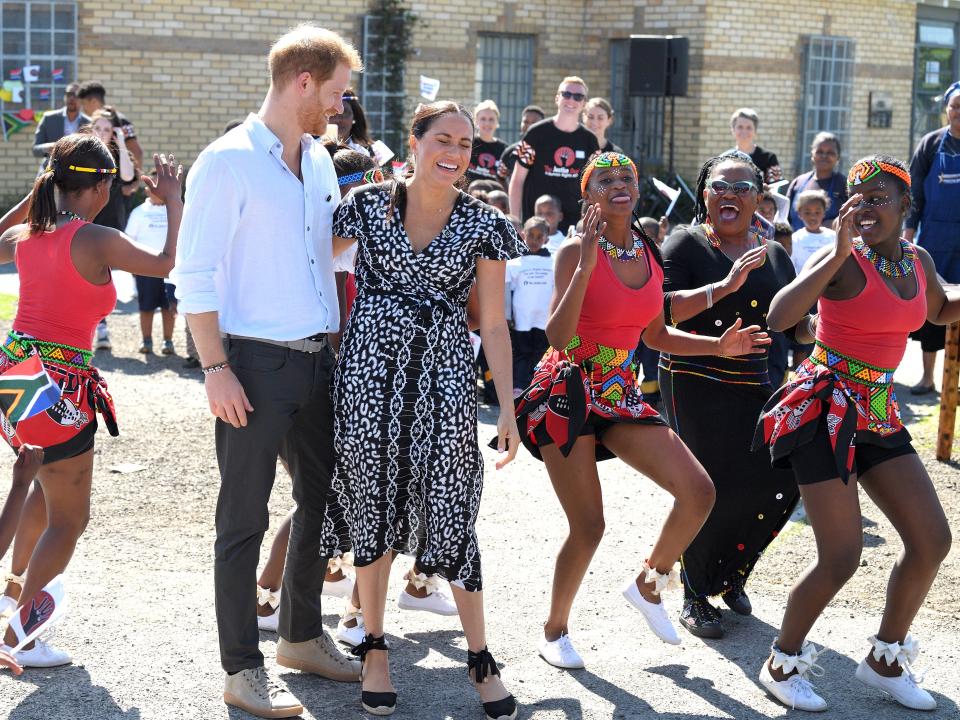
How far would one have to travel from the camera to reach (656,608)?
4824mm

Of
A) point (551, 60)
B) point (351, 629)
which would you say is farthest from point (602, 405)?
point (551, 60)

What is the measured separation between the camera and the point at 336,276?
473cm

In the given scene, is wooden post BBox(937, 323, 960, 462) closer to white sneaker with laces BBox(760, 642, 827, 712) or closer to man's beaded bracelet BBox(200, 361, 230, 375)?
white sneaker with laces BBox(760, 642, 827, 712)

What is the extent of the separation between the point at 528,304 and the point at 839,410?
202 inches

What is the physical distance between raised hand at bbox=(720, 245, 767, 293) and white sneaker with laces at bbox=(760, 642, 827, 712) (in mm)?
1399

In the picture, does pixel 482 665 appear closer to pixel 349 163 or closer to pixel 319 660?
pixel 319 660

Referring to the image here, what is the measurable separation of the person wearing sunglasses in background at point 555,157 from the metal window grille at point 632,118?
28.4 feet

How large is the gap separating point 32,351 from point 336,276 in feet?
3.70

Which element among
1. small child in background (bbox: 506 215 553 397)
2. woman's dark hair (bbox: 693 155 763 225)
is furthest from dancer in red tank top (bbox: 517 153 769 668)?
small child in background (bbox: 506 215 553 397)

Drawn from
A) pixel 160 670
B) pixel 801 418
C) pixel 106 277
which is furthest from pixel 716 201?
pixel 160 670

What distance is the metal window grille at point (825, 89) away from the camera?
67.9 ft

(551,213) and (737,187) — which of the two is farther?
(551,213)

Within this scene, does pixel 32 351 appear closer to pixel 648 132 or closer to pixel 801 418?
pixel 801 418

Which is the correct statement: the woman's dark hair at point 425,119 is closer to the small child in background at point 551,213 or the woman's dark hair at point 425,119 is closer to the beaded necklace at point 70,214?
the beaded necklace at point 70,214
